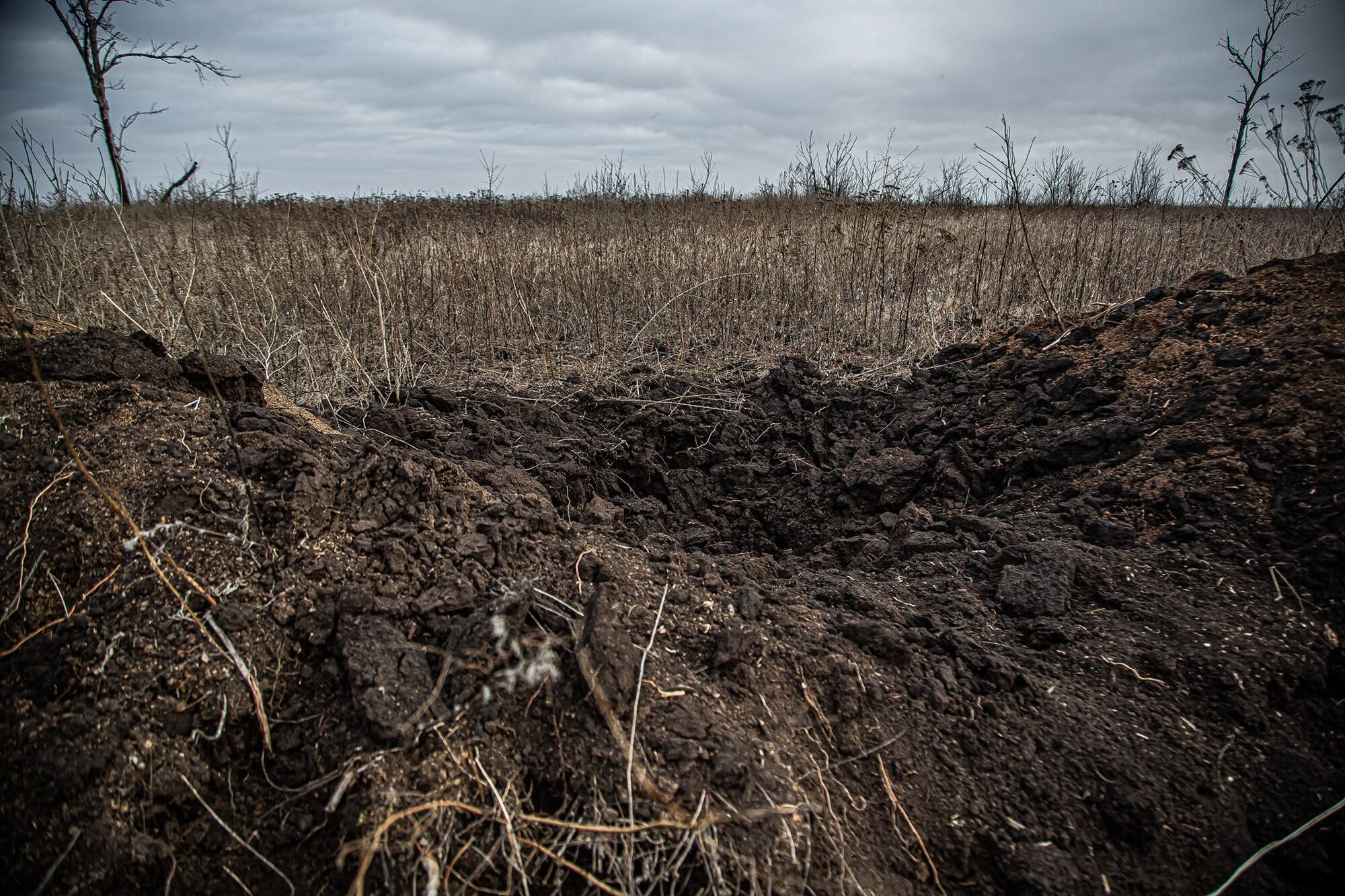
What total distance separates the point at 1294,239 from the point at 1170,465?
9415mm

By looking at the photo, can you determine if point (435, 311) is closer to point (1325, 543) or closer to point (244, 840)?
point (244, 840)

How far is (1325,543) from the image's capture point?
7.43 ft

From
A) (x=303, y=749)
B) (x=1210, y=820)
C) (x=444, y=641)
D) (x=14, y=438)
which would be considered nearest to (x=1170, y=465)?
(x=1210, y=820)

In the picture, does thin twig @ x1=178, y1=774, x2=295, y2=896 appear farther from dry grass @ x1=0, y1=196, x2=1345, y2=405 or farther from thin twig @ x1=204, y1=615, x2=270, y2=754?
dry grass @ x1=0, y1=196, x2=1345, y2=405

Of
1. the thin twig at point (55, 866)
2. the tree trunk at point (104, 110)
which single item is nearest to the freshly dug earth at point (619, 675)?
the thin twig at point (55, 866)

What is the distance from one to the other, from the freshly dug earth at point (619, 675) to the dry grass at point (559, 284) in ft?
8.80

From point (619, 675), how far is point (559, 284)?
6.97 meters

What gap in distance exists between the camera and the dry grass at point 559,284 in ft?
17.9

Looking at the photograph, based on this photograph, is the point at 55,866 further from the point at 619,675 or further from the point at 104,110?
the point at 104,110

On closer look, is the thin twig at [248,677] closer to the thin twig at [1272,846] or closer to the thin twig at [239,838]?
the thin twig at [239,838]

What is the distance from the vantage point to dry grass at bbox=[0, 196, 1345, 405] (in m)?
5.45

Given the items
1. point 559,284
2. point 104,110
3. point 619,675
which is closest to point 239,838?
point 619,675

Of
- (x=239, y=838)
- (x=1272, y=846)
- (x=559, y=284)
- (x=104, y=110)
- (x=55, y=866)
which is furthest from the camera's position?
(x=104, y=110)

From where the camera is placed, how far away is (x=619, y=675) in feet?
5.46
